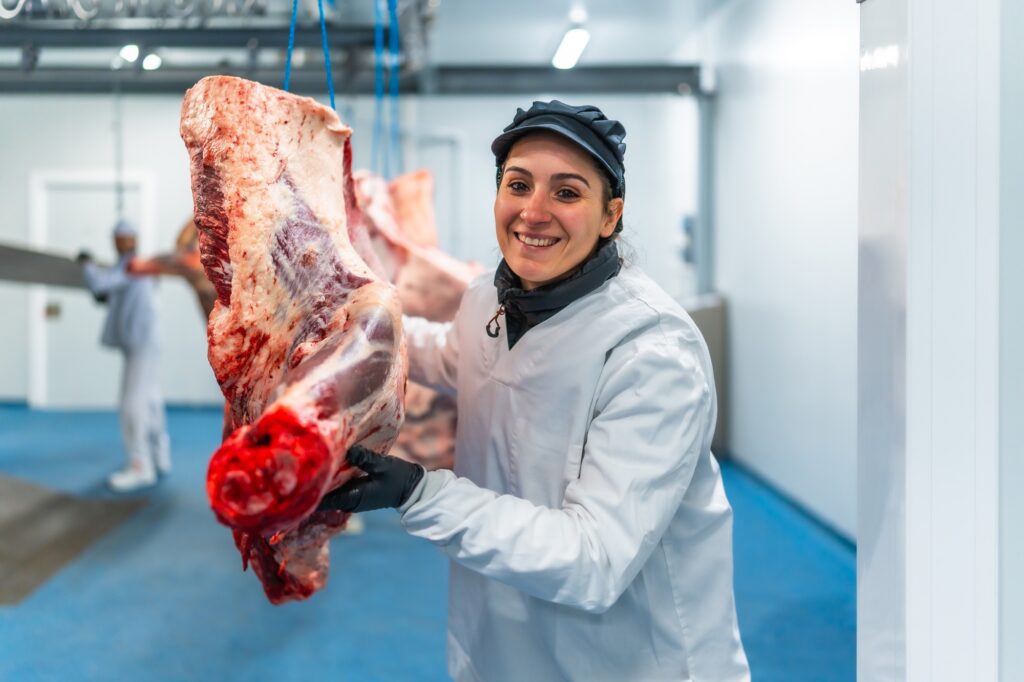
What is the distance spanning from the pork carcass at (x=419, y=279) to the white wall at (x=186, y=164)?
196 inches

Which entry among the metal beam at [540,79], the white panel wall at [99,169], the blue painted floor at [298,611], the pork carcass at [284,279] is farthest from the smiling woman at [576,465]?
the white panel wall at [99,169]

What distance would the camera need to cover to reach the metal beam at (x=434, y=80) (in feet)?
14.0

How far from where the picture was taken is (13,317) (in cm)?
819

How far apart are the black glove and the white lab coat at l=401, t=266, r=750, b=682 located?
4cm

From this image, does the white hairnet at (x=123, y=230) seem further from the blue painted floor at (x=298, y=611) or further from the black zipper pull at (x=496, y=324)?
the black zipper pull at (x=496, y=324)

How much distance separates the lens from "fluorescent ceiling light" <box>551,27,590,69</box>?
6574mm

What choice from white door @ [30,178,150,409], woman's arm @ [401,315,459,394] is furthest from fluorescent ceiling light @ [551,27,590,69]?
woman's arm @ [401,315,459,394]

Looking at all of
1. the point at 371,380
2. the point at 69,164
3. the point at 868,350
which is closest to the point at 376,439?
the point at 371,380

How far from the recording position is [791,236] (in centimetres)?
475

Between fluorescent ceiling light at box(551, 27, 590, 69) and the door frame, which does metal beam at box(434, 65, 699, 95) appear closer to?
fluorescent ceiling light at box(551, 27, 590, 69)

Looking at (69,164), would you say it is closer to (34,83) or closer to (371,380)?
(34,83)

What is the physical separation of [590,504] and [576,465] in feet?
0.44

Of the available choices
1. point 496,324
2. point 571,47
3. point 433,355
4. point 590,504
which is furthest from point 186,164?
point 590,504

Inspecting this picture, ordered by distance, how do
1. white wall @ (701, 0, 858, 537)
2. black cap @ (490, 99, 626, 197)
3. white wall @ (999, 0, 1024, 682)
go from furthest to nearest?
white wall @ (701, 0, 858, 537), black cap @ (490, 99, 626, 197), white wall @ (999, 0, 1024, 682)
